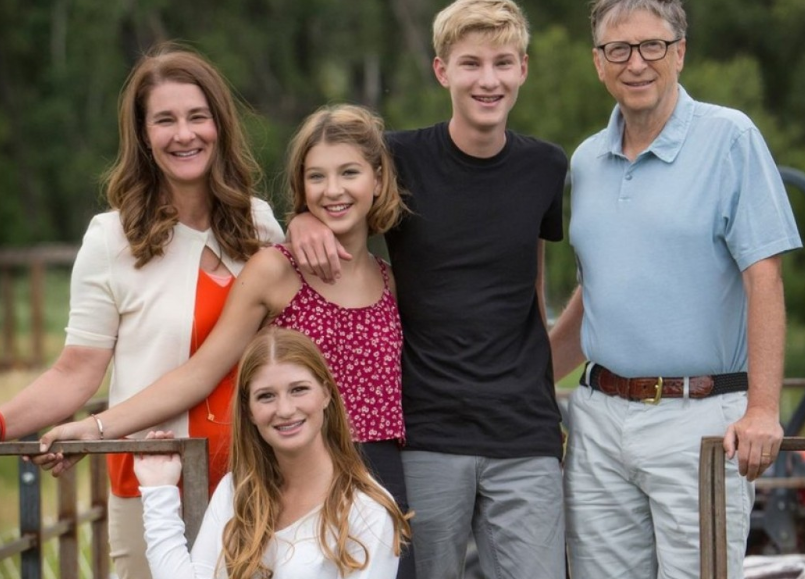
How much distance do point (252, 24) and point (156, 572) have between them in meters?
12.8

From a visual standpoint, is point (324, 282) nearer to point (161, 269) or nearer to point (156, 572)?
point (161, 269)

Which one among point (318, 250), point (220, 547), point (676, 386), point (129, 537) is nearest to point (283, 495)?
point (220, 547)

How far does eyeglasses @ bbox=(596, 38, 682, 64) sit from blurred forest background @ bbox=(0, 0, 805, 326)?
5678 mm

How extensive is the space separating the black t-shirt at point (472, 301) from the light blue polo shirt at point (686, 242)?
0.55 feet

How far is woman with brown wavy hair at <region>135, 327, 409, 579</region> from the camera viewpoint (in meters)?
3.02

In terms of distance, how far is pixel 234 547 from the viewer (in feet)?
9.87

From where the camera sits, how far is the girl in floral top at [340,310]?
3221 millimetres

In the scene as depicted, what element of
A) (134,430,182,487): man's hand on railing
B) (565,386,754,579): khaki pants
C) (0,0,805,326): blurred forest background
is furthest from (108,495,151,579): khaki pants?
(0,0,805,326): blurred forest background

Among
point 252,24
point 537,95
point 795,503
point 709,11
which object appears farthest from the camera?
point 252,24

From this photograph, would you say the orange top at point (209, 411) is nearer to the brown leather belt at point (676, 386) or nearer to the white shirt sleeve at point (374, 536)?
the white shirt sleeve at point (374, 536)

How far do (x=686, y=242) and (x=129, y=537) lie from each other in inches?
56.0

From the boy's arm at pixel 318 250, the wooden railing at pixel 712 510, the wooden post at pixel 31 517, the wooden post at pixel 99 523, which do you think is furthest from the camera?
the wooden post at pixel 99 523

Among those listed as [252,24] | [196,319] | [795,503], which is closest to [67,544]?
[196,319]

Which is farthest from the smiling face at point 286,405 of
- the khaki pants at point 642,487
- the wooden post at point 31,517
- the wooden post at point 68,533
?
the wooden post at point 68,533
